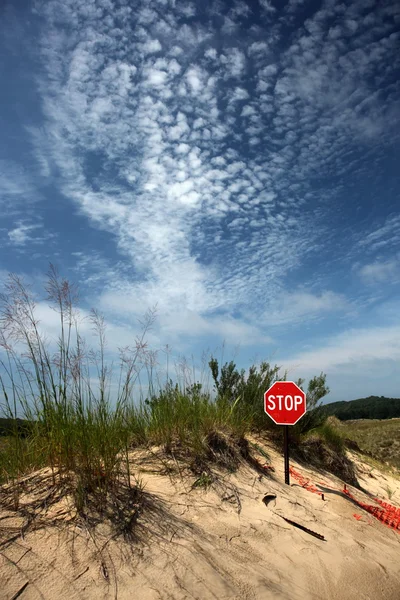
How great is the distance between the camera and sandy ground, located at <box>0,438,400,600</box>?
2779 mm

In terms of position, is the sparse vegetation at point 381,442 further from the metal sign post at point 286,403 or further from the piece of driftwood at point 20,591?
the piece of driftwood at point 20,591

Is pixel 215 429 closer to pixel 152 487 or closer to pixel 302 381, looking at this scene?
pixel 152 487

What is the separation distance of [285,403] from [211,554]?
11.5 feet

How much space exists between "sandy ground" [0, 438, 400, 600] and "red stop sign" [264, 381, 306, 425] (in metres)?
1.44

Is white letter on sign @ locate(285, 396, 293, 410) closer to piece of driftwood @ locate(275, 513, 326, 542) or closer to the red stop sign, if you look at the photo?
the red stop sign

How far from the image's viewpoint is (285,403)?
21.6ft

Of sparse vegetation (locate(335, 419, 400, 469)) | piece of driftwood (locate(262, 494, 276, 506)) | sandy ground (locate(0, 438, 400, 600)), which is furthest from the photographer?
sparse vegetation (locate(335, 419, 400, 469))

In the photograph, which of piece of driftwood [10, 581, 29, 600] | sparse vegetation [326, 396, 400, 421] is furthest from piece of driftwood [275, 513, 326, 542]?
sparse vegetation [326, 396, 400, 421]

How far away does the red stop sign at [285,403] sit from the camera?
6.49 meters

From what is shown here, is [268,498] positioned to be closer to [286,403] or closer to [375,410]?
[286,403]

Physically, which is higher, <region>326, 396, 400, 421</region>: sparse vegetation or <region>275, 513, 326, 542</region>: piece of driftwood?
<region>326, 396, 400, 421</region>: sparse vegetation

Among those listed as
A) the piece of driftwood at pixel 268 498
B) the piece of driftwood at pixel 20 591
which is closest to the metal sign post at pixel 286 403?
the piece of driftwood at pixel 268 498

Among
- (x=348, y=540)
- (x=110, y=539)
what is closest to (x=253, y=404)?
(x=348, y=540)

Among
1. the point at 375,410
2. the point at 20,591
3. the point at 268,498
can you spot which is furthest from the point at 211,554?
the point at 375,410
